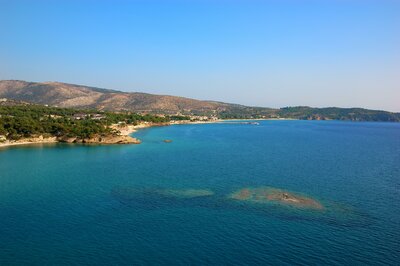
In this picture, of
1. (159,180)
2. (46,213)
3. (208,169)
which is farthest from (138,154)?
(46,213)

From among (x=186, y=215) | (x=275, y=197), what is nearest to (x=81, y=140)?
(x=186, y=215)

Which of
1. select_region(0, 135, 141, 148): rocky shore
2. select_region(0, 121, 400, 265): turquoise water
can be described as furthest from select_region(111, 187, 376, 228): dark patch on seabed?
select_region(0, 135, 141, 148): rocky shore

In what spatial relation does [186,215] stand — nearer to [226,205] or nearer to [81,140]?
[226,205]

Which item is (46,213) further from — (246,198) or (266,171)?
(266,171)

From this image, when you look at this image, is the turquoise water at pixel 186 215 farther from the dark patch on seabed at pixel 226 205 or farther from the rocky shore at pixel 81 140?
the rocky shore at pixel 81 140

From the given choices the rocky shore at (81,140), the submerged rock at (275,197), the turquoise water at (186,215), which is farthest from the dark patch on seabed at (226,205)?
the rocky shore at (81,140)

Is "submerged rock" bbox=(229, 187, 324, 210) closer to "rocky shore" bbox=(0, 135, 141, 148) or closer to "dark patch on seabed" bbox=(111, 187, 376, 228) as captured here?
"dark patch on seabed" bbox=(111, 187, 376, 228)
